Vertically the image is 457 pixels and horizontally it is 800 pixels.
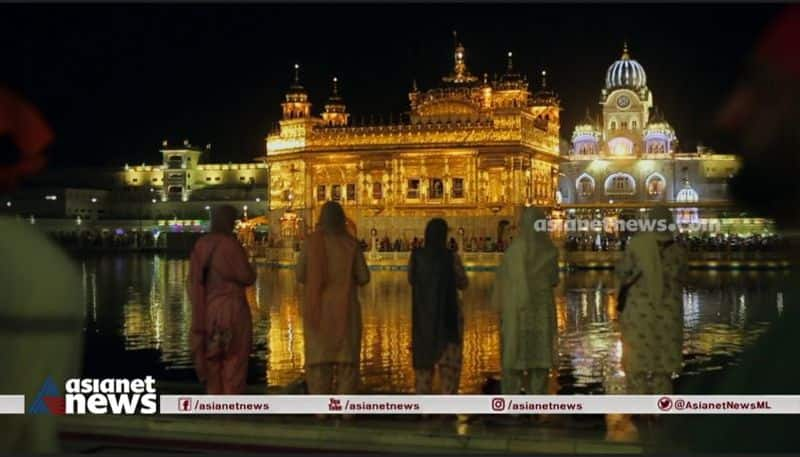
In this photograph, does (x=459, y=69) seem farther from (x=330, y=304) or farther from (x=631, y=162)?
(x=330, y=304)

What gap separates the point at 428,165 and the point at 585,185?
27.0 m

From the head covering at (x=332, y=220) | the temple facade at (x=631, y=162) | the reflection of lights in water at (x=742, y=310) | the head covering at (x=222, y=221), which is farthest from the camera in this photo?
the temple facade at (x=631, y=162)

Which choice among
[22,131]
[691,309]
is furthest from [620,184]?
[22,131]

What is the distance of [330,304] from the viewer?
8055 mm

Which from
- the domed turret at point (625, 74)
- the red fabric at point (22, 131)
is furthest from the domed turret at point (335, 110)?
the red fabric at point (22, 131)

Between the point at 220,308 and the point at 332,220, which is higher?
the point at 332,220

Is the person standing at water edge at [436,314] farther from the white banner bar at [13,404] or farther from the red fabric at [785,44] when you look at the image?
the red fabric at [785,44]

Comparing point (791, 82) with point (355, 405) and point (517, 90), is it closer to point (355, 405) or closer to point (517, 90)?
point (355, 405)

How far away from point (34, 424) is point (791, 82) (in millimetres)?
1771

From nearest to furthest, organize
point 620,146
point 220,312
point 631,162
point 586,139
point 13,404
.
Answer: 1. point 13,404
2. point 220,312
3. point 631,162
4. point 620,146
5. point 586,139

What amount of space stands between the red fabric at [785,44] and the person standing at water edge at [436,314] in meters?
5.77

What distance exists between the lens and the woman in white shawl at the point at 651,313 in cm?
783

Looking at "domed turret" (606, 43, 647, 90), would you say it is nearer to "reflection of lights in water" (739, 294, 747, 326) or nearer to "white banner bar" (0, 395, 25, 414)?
"reflection of lights in water" (739, 294, 747, 326)

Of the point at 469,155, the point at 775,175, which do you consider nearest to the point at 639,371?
the point at 775,175
